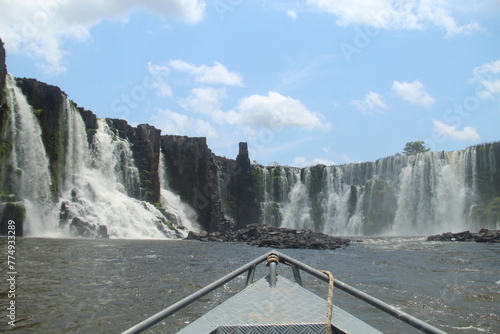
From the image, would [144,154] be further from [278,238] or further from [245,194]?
[278,238]

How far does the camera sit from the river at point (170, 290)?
753 centimetres

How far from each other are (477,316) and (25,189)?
3026 cm

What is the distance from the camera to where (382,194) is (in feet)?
181

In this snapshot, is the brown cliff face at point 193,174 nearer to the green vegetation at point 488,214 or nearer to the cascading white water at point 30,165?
the cascading white water at point 30,165

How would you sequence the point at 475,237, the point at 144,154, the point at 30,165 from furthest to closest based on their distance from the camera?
the point at 144,154
the point at 475,237
the point at 30,165

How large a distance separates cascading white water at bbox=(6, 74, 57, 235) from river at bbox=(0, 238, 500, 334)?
541 inches

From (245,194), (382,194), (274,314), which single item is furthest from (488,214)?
(274,314)

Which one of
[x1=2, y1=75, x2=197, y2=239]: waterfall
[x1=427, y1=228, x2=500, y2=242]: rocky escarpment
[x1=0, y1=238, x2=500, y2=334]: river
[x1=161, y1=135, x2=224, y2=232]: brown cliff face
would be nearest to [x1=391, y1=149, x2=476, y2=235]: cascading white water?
[x1=427, y1=228, x2=500, y2=242]: rocky escarpment

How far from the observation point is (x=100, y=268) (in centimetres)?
1395

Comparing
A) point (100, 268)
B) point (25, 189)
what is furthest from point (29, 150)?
point (100, 268)

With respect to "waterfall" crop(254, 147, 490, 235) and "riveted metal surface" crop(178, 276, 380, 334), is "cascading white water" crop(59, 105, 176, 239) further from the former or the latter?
"riveted metal surface" crop(178, 276, 380, 334)

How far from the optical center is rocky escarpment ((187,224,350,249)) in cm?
2925

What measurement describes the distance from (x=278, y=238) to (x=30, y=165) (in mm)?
19217

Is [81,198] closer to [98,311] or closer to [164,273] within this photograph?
[164,273]
